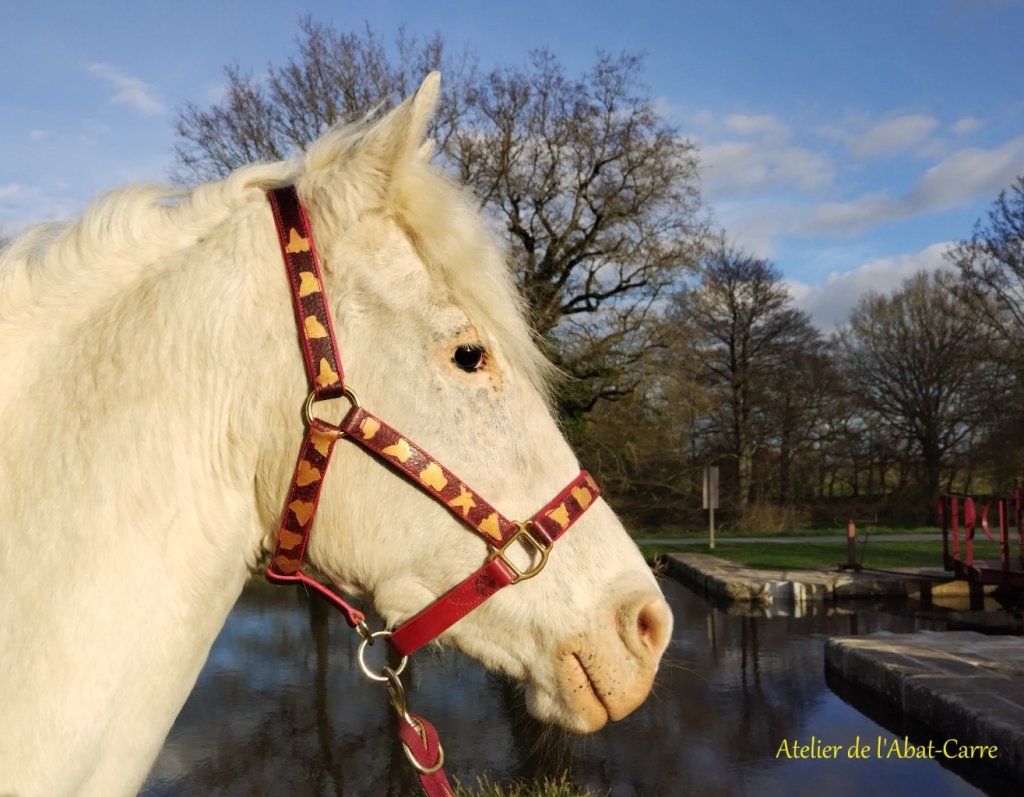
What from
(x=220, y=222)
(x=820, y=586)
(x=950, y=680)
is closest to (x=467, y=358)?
(x=220, y=222)

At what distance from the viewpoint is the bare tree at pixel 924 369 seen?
3244 centimetres

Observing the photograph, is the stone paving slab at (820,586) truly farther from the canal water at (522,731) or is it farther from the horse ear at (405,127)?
the horse ear at (405,127)

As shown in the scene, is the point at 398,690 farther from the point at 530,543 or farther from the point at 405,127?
the point at 405,127

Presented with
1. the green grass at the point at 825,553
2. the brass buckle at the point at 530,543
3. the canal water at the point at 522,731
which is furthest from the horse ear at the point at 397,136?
the green grass at the point at 825,553

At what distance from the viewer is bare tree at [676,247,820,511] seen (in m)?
34.3

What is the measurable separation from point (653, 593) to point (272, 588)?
14.9 metres

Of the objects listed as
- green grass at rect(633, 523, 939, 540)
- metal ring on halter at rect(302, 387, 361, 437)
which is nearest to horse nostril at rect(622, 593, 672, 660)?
metal ring on halter at rect(302, 387, 361, 437)

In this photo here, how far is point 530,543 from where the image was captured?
1382 mm

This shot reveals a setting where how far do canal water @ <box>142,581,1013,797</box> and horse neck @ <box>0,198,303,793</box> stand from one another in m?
3.11

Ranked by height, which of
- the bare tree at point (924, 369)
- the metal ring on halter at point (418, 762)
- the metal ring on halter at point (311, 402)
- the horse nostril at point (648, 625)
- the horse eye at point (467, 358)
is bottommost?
the metal ring on halter at point (418, 762)

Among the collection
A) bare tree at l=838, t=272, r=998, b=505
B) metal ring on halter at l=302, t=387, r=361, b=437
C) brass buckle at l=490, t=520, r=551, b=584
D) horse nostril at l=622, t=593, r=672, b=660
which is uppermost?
bare tree at l=838, t=272, r=998, b=505

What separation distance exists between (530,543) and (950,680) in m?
6.24

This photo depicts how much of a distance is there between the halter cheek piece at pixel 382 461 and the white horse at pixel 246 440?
0.03m

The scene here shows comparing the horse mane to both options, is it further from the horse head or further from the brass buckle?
the brass buckle
